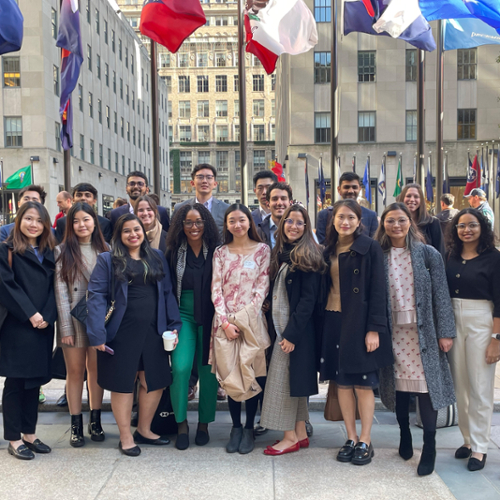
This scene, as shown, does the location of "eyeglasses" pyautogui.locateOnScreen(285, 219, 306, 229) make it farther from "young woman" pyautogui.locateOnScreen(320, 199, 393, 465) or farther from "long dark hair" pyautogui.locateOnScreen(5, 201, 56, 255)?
A: "long dark hair" pyautogui.locateOnScreen(5, 201, 56, 255)

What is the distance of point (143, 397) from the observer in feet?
16.0

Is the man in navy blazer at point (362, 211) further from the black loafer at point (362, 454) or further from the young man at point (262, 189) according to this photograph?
the black loafer at point (362, 454)

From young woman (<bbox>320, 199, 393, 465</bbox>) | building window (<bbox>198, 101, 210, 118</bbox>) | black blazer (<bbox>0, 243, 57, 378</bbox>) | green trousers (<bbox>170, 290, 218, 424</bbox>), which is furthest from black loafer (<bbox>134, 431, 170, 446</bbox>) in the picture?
building window (<bbox>198, 101, 210, 118</bbox>)

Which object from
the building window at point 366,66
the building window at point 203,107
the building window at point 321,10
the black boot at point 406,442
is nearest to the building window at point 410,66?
the building window at point 366,66

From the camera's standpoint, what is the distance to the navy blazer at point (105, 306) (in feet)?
14.9

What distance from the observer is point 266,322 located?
4840 millimetres

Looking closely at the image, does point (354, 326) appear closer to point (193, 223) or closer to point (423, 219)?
point (193, 223)

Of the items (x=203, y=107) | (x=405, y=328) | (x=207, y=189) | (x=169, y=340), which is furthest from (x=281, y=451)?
(x=203, y=107)

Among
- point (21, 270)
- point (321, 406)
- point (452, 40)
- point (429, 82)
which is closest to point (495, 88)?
point (429, 82)

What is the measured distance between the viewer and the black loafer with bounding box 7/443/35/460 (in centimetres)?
461

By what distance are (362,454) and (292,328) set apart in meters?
1.25

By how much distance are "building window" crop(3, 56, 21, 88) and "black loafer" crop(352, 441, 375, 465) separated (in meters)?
36.4

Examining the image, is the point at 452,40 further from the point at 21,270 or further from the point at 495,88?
the point at 495,88

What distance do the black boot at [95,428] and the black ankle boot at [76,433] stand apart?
118 millimetres
